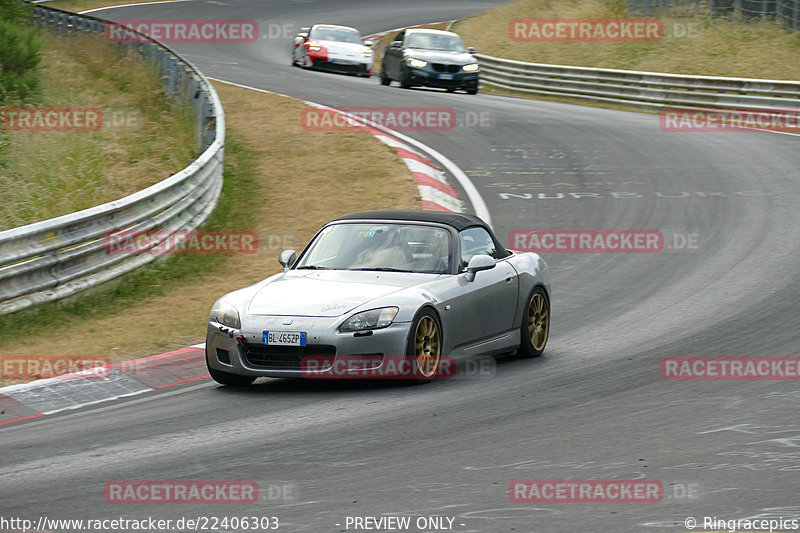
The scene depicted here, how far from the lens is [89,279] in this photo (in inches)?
505

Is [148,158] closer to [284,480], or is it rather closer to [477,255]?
[477,255]

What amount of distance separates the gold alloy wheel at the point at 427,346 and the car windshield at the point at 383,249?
74 centimetres

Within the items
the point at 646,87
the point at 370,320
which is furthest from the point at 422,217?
the point at 646,87

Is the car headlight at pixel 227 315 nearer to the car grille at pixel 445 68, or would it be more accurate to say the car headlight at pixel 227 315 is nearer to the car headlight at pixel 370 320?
the car headlight at pixel 370 320

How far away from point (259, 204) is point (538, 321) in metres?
7.76

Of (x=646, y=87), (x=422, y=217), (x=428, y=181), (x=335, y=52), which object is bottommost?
(x=428, y=181)

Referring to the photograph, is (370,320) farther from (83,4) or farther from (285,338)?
(83,4)

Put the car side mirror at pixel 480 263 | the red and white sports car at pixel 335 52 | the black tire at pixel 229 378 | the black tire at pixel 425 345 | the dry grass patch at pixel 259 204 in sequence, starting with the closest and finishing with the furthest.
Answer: the black tire at pixel 425 345, the black tire at pixel 229 378, the car side mirror at pixel 480 263, the dry grass patch at pixel 259 204, the red and white sports car at pixel 335 52

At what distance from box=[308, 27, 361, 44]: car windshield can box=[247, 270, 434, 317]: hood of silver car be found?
2639 centimetres

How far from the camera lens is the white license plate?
8.91m

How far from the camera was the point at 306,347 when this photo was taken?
29.3 ft

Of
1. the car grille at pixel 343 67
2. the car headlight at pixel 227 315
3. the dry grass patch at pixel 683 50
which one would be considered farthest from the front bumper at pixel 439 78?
the car headlight at pixel 227 315

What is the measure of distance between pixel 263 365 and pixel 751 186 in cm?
1195

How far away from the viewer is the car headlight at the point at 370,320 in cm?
895
